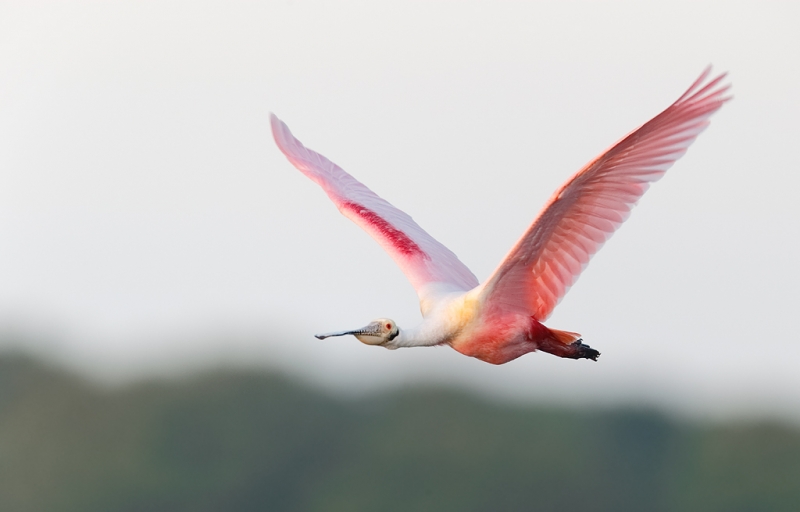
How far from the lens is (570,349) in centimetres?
1408

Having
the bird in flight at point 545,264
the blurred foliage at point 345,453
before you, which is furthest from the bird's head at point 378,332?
the blurred foliage at point 345,453

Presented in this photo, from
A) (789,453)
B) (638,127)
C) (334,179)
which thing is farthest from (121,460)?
(638,127)

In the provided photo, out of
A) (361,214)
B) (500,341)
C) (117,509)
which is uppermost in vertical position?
(117,509)

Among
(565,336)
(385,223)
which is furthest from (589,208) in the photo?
(385,223)

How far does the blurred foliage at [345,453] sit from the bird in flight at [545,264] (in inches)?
1434

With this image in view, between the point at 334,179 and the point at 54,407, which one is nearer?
the point at 334,179

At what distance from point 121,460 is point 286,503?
17.3 ft

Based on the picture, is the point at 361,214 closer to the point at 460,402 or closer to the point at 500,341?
the point at 500,341

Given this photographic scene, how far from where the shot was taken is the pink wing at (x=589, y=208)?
12.6 metres

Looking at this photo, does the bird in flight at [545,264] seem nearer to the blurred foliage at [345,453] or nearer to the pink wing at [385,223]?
the pink wing at [385,223]

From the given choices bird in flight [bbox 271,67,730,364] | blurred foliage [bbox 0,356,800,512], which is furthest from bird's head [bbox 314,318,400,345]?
blurred foliage [bbox 0,356,800,512]

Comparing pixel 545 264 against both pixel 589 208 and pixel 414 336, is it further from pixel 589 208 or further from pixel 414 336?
pixel 414 336

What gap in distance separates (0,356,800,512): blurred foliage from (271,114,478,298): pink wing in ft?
112

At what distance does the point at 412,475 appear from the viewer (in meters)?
52.6
